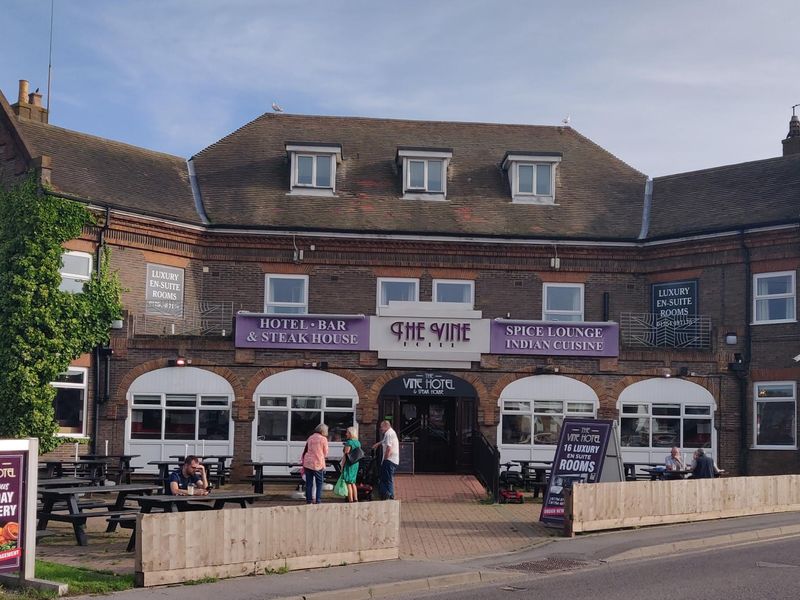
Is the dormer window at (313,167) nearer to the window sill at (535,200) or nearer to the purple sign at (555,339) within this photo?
the window sill at (535,200)

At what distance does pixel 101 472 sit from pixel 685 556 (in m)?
12.7

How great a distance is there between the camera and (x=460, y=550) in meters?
15.5

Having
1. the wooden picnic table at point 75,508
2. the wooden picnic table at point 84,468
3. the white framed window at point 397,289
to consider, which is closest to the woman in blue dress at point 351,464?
the wooden picnic table at point 75,508

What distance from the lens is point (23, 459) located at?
11.3 meters

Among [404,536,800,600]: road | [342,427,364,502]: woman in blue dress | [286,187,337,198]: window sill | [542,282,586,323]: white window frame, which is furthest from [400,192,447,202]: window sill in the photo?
[404,536,800,600]: road

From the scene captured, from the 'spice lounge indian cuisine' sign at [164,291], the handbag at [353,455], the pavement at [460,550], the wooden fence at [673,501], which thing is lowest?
the pavement at [460,550]

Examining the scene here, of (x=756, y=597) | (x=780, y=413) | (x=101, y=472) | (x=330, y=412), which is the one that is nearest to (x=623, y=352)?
(x=780, y=413)

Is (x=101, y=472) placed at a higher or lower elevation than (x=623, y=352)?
lower

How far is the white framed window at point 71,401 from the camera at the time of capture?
25250 mm

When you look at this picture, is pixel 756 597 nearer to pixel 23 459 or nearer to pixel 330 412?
pixel 23 459

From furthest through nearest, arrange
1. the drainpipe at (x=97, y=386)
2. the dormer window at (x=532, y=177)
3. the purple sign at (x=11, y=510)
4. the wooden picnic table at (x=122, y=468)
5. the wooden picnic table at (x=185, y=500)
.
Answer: the dormer window at (x=532, y=177), the drainpipe at (x=97, y=386), the wooden picnic table at (x=122, y=468), the wooden picnic table at (x=185, y=500), the purple sign at (x=11, y=510)

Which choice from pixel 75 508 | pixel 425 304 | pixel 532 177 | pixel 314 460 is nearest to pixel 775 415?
pixel 425 304

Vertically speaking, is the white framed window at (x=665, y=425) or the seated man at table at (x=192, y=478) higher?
→ the white framed window at (x=665, y=425)

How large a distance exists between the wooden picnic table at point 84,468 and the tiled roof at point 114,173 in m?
6.91
